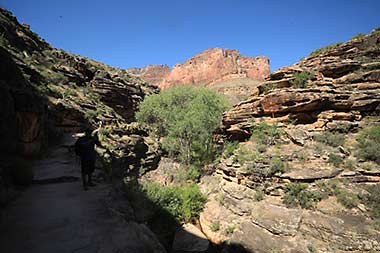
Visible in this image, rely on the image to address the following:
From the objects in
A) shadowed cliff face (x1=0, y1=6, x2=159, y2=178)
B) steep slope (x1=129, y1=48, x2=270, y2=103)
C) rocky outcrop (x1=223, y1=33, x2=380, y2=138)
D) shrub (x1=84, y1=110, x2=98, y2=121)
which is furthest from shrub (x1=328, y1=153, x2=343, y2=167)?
steep slope (x1=129, y1=48, x2=270, y2=103)

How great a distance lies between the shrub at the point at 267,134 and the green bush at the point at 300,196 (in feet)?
10.6

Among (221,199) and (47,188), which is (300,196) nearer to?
(221,199)

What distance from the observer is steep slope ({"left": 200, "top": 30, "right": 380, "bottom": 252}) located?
732cm

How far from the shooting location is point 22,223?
3.03 metres

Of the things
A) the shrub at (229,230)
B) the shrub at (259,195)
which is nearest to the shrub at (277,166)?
the shrub at (259,195)

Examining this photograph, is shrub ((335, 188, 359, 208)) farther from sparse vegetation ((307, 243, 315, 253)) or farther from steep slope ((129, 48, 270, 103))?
steep slope ((129, 48, 270, 103))

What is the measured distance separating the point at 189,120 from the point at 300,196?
403 inches

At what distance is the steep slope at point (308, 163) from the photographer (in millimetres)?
7324

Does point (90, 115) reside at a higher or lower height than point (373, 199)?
higher

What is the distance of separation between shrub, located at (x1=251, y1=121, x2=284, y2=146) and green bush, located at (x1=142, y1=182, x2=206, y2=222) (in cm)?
488

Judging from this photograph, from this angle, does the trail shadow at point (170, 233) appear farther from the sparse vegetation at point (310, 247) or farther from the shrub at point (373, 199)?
the shrub at point (373, 199)

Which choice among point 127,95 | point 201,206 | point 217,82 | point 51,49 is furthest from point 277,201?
point 217,82

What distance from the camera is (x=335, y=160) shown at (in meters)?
9.15

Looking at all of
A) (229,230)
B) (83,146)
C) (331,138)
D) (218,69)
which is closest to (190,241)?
(229,230)
